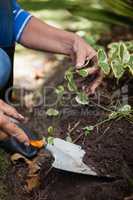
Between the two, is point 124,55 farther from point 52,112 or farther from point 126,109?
point 52,112

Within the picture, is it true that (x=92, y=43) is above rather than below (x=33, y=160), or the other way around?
above

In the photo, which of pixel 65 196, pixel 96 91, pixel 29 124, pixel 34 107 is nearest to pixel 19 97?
pixel 34 107

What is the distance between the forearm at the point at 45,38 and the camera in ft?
7.70

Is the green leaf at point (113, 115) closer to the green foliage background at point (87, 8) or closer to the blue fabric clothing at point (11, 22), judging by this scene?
the blue fabric clothing at point (11, 22)

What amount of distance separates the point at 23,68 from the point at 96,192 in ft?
4.42

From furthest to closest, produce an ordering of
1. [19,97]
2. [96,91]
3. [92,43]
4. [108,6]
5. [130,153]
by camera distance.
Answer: [108,6], [19,97], [92,43], [96,91], [130,153]

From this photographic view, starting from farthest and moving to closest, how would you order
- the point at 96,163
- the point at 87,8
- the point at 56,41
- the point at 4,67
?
the point at 87,8 → the point at 56,41 → the point at 4,67 → the point at 96,163

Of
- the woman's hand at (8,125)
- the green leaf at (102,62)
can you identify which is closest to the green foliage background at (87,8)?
the green leaf at (102,62)

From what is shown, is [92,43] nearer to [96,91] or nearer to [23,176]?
[96,91]

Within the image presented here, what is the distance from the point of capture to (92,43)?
9.08 feet

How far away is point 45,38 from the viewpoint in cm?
237

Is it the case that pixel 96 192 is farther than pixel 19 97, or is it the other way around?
pixel 19 97

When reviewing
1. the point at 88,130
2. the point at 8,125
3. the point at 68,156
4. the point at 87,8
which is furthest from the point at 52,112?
the point at 87,8

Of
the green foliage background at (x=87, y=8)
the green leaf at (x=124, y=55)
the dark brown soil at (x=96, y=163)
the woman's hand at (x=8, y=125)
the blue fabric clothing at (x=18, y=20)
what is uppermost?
the blue fabric clothing at (x=18, y=20)
